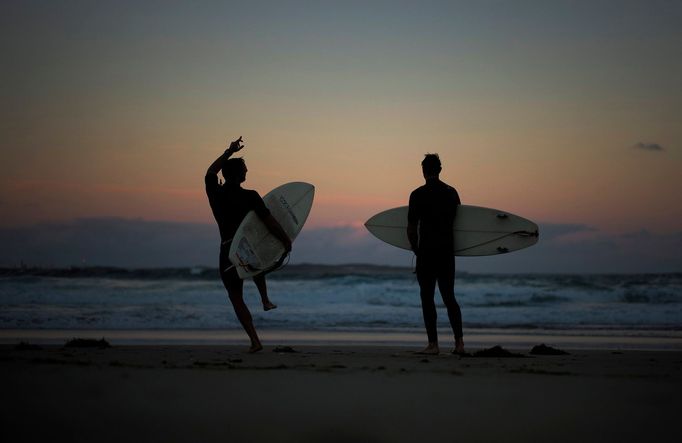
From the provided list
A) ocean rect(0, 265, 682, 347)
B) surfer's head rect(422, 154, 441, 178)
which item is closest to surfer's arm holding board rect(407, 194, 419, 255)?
surfer's head rect(422, 154, 441, 178)

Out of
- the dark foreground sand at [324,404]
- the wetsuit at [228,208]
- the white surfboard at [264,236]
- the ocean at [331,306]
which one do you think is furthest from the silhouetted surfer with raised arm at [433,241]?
the ocean at [331,306]

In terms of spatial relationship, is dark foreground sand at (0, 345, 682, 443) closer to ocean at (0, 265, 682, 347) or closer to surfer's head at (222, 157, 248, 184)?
surfer's head at (222, 157, 248, 184)

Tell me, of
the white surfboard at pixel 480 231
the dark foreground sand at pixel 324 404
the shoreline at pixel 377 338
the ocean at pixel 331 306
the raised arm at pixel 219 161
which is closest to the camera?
the dark foreground sand at pixel 324 404

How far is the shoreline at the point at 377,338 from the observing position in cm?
869

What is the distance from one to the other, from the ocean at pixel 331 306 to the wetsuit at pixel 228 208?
18.2ft

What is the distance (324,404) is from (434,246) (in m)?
2.88

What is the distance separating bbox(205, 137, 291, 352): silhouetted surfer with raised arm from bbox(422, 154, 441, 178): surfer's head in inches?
55.0

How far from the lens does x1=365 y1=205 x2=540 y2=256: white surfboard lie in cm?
673

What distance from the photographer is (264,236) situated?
5.99m

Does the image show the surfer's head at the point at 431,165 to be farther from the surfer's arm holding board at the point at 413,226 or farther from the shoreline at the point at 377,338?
the shoreline at the point at 377,338

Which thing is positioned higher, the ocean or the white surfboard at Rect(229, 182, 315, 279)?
the white surfboard at Rect(229, 182, 315, 279)

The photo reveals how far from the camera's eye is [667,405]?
126 inches

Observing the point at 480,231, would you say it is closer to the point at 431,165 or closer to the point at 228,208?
the point at 431,165

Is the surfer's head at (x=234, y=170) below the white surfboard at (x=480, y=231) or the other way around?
the other way around
